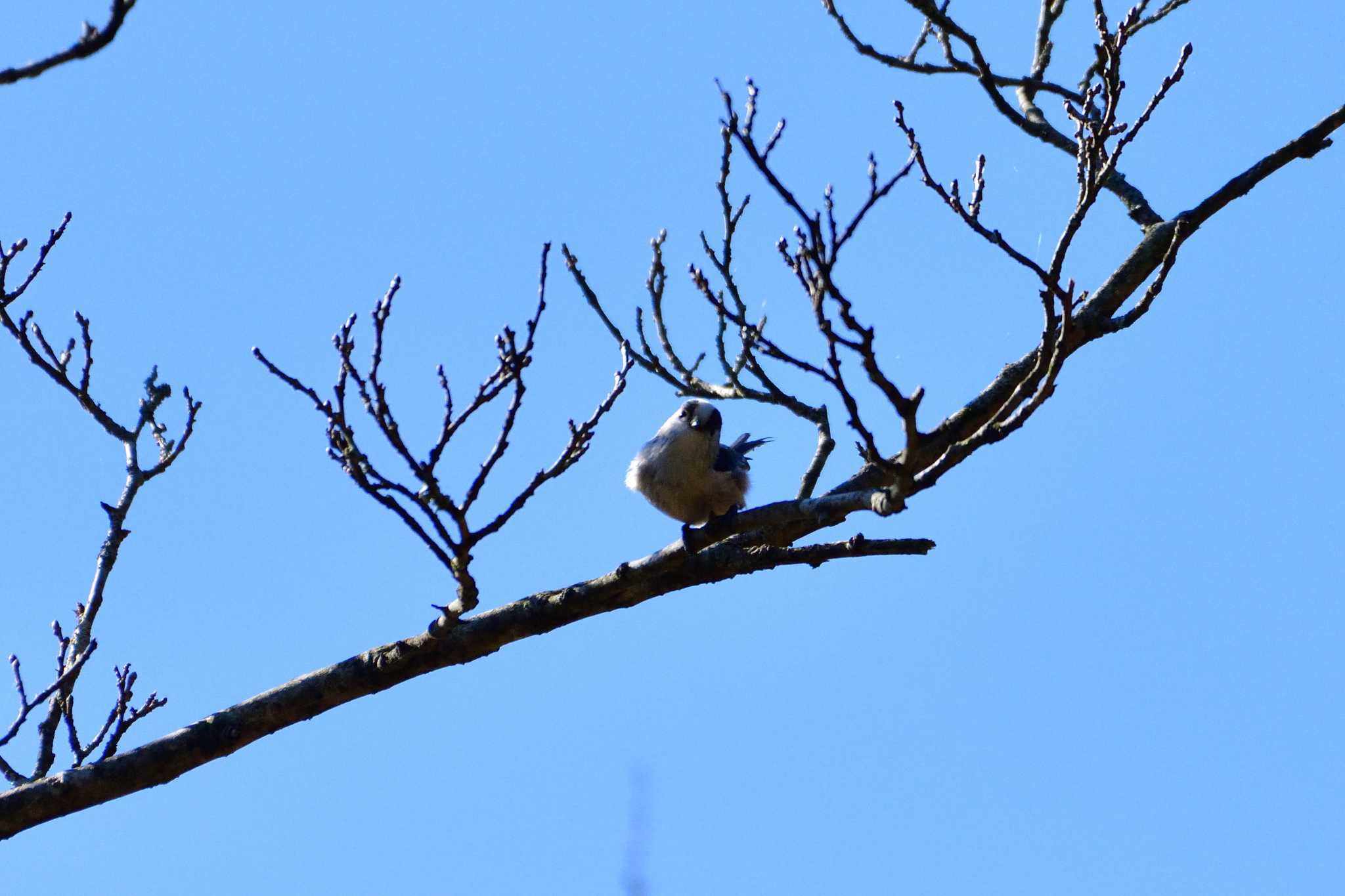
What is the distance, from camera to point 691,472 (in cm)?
612

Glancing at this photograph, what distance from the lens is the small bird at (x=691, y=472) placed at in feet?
20.1

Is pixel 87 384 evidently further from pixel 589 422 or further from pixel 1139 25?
pixel 1139 25

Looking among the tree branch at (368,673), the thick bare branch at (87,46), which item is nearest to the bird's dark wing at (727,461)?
the tree branch at (368,673)

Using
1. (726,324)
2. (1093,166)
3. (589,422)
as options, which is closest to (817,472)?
(726,324)

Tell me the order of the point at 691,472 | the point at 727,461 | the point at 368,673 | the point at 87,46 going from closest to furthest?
1. the point at 87,46
2. the point at 368,673
3. the point at 691,472
4. the point at 727,461

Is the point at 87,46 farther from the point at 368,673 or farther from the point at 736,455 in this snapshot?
the point at 736,455

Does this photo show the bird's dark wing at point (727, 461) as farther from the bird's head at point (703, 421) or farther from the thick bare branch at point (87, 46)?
the thick bare branch at point (87, 46)

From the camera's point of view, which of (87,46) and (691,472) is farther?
(691,472)

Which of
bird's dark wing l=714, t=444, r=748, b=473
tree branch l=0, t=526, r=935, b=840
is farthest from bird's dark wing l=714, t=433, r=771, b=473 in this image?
tree branch l=0, t=526, r=935, b=840

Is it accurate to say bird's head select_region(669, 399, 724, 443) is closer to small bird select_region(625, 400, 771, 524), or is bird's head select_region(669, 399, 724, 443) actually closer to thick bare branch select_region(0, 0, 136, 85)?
small bird select_region(625, 400, 771, 524)

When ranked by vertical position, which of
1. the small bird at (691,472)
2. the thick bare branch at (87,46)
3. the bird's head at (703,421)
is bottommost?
the thick bare branch at (87,46)

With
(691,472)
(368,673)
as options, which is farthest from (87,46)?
(691,472)

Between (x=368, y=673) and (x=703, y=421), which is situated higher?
(x=703, y=421)

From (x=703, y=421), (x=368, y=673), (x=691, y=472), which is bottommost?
(x=368, y=673)
